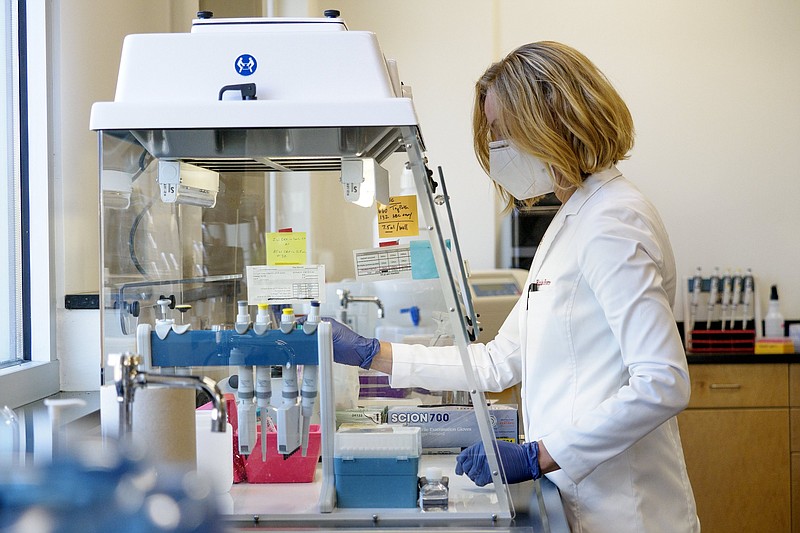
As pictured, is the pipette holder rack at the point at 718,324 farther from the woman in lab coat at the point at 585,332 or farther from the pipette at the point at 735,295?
the woman in lab coat at the point at 585,332

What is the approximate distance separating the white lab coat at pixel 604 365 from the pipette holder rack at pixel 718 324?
2387mm

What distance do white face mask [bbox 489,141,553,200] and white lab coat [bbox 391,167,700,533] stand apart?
8cm

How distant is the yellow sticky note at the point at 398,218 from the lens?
136cm

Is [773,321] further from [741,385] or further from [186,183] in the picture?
[186,183]

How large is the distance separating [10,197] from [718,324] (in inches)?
128

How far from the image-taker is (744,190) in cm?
413

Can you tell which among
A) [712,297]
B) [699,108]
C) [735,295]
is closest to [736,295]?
[735,295]

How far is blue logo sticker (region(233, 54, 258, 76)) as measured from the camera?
132 centimetres

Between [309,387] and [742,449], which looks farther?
[742,449]

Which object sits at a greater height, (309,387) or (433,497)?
(309,387)

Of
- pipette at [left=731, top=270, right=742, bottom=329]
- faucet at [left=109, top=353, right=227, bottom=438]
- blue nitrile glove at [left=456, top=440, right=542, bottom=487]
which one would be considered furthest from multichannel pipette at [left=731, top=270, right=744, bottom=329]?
faucet at [left=109, top=353, right=227, bottom=438]

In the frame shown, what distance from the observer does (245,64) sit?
1322 millimetres

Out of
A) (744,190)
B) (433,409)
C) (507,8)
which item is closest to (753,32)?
(744,190)

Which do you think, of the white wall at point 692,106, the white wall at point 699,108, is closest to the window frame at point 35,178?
the white wall at point 692,106
